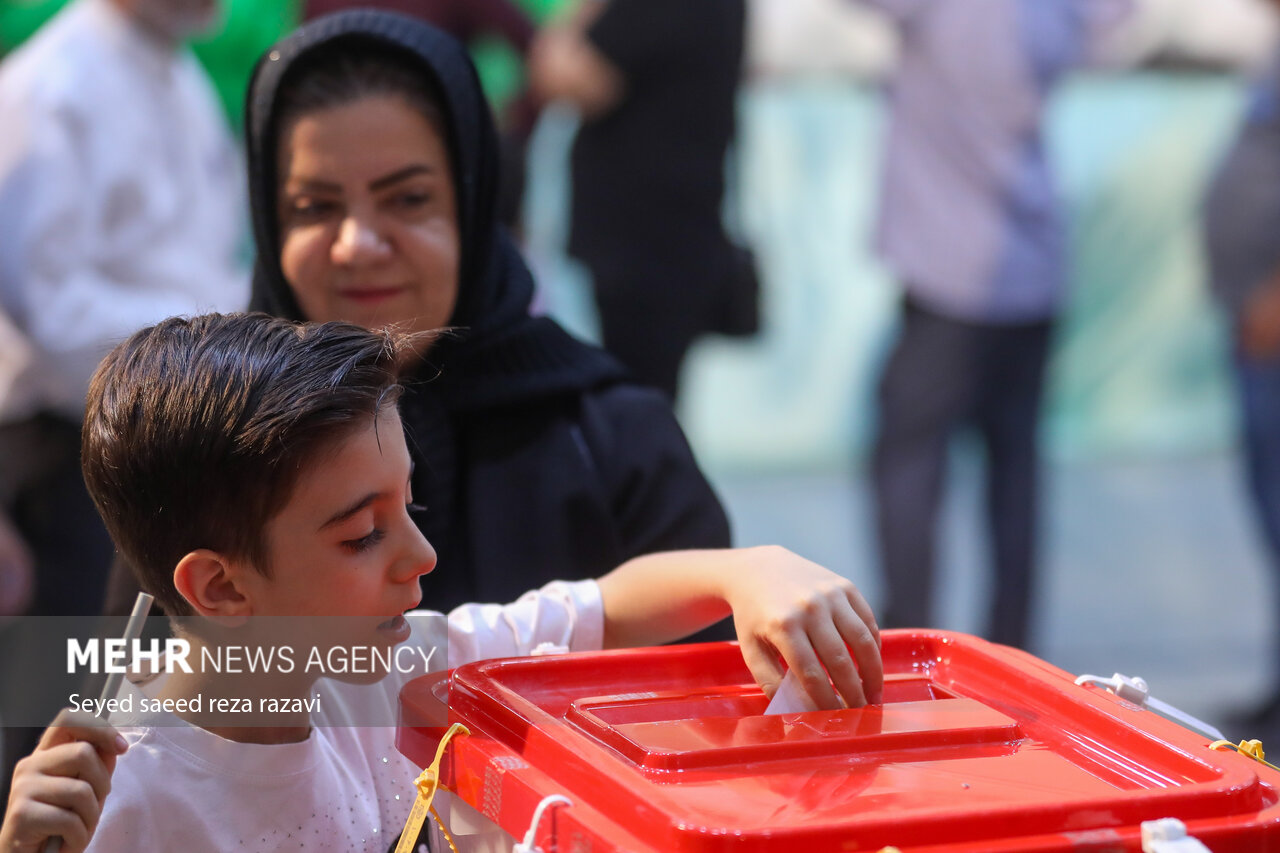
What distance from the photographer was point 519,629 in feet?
4.00

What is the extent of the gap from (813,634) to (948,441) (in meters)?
2.03

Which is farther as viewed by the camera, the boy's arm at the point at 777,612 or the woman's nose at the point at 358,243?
the woman's nose at the point at 358,243

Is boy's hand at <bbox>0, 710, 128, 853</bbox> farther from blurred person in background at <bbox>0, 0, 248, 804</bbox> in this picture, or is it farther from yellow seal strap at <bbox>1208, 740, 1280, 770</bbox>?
blurred person in background at <bbox>0, 0, 248, 804</bbox>

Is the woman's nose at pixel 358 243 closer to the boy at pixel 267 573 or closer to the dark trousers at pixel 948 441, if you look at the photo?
the boy at pixel 267 573

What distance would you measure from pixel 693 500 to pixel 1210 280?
207cm

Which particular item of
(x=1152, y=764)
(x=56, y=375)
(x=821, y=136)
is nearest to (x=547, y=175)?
(x=821, y=136)

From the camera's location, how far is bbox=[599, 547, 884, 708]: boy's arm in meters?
0.99

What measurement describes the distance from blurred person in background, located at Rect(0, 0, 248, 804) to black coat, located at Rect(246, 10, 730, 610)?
63 centimetres

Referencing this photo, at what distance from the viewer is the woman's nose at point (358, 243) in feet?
4.71

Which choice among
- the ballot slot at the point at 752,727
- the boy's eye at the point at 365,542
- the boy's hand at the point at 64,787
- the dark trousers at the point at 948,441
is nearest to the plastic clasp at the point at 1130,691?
the ballot slot at the point at 752,727

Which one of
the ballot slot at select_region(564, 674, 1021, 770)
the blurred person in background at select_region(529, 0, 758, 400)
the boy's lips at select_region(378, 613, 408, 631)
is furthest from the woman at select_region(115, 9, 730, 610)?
the blurred person in background at select_region(529, 0, 758, 400)

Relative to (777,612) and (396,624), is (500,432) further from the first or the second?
(777,612)

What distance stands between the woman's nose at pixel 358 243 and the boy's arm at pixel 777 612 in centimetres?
46

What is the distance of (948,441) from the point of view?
9.73 feet
